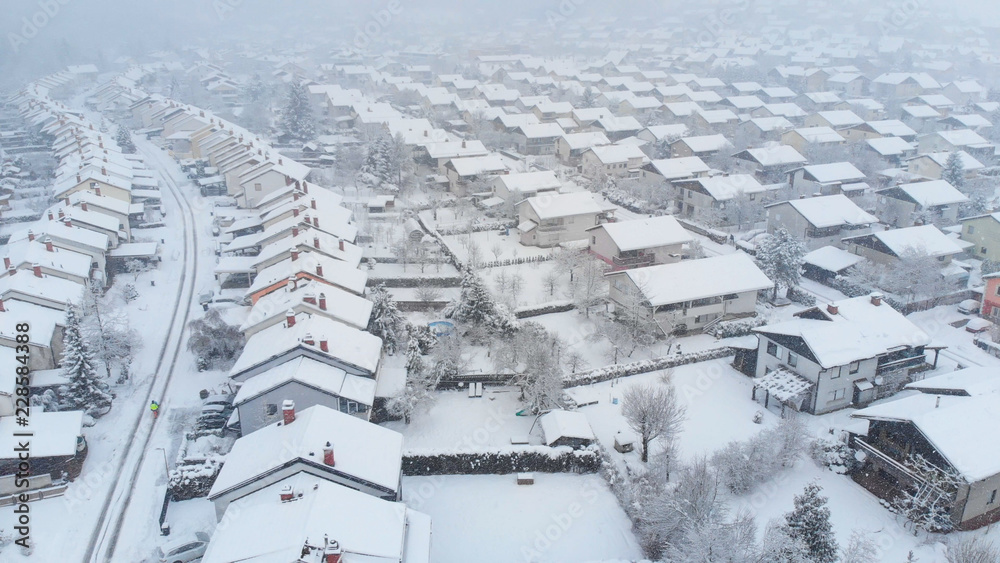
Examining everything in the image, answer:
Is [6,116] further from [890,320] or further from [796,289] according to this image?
[890,320]

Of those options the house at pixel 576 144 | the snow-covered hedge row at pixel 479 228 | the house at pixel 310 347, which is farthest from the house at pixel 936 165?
the house at pixel 310 347

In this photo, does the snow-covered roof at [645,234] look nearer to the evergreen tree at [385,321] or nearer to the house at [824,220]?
the house at [824,220]

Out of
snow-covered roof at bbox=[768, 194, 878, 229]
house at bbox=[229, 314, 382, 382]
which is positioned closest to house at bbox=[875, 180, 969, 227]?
snow-covered roof at bbox=[768, 194, 878, 229]

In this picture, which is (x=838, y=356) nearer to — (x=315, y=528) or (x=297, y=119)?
(x=315, y=528)

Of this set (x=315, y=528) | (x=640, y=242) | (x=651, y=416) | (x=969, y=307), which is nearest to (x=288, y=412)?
(x=315, y=528)

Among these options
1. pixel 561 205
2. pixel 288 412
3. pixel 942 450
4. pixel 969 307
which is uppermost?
pixel 288 412

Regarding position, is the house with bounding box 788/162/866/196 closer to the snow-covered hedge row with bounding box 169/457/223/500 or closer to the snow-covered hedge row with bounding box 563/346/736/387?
the snow-covered hedge row with bounding box 563/346/736/387
